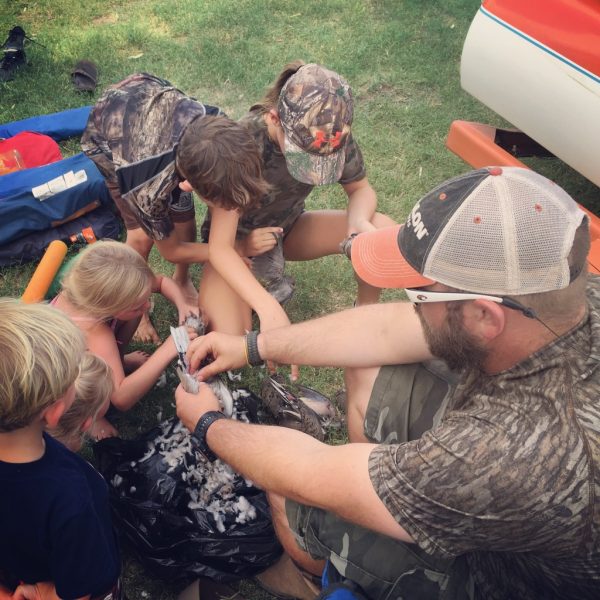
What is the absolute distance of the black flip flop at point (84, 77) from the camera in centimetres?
486

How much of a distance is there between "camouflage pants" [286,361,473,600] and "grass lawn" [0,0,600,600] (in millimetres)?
1486

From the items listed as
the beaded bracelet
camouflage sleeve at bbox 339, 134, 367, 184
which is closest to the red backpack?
camouflage sleeve at bbox 339, 134, 367, 184

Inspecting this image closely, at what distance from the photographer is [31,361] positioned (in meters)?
1.74

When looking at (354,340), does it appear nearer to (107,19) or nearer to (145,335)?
(145,335)

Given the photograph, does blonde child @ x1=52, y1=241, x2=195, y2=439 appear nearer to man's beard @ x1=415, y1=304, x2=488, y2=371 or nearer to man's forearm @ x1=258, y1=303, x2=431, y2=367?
man's forearm @ x1=258, y1=303, x2=431, y2=367

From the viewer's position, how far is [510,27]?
11.5 feet

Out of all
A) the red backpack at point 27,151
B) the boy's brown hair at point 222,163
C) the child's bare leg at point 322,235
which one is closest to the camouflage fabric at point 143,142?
the boy's brown hair at point 222,163

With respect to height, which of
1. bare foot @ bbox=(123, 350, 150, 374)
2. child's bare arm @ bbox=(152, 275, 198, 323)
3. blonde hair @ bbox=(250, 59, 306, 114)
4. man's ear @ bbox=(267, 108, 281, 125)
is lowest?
bare foot @ bbox=(123, 350, 150, 374)

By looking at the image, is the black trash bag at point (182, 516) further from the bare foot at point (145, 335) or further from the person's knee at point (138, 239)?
the person's knee at point (138, 239)

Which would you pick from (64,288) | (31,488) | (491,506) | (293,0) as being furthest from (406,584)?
(293,0)

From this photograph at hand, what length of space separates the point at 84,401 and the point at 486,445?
1.37 metres

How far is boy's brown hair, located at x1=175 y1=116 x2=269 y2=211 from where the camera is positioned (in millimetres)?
2668

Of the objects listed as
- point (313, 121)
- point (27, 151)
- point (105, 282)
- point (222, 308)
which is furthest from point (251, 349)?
point (27, 151)

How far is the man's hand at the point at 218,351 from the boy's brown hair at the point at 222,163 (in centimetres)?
60
